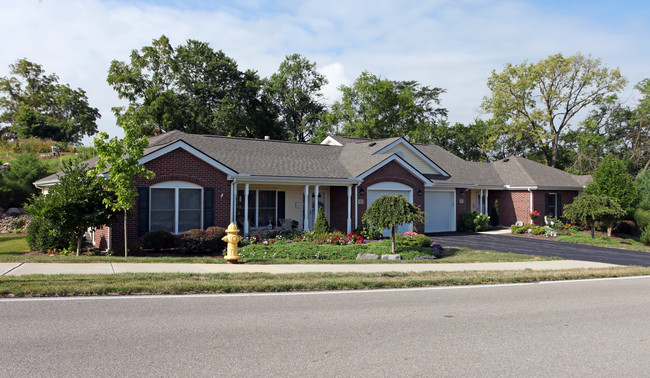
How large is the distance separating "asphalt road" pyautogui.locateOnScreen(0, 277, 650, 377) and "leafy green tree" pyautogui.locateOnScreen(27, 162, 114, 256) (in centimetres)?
706

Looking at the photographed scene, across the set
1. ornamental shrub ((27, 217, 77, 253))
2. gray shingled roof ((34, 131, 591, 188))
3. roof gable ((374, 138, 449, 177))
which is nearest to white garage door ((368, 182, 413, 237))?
gray shingled roof ((34, 131, 591, 188))

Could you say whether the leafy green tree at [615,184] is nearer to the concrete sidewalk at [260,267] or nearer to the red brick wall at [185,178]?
the concrete sidewalk at [260,267]

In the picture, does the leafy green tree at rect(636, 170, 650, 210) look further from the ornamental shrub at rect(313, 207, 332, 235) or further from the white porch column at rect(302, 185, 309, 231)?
the ornamental shrub at rect(313, 207, 332, 235)

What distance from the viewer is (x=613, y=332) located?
7.12 m

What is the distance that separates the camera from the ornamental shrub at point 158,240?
15.7 metres

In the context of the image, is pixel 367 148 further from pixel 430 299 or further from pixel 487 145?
pixel 487 145

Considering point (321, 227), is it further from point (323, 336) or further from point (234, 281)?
point (323, 336)

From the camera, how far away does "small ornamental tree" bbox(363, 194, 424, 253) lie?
52.0 feet

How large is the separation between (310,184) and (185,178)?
224 inches

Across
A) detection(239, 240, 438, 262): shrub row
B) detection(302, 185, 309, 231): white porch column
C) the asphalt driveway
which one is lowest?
the asphalt driveway

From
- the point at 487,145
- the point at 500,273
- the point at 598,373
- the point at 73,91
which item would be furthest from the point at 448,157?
the point at 73,91

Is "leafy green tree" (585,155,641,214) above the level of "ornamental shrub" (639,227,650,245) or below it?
above

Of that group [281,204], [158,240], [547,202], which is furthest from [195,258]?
[547,202]

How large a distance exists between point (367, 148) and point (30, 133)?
4001 centimetres
